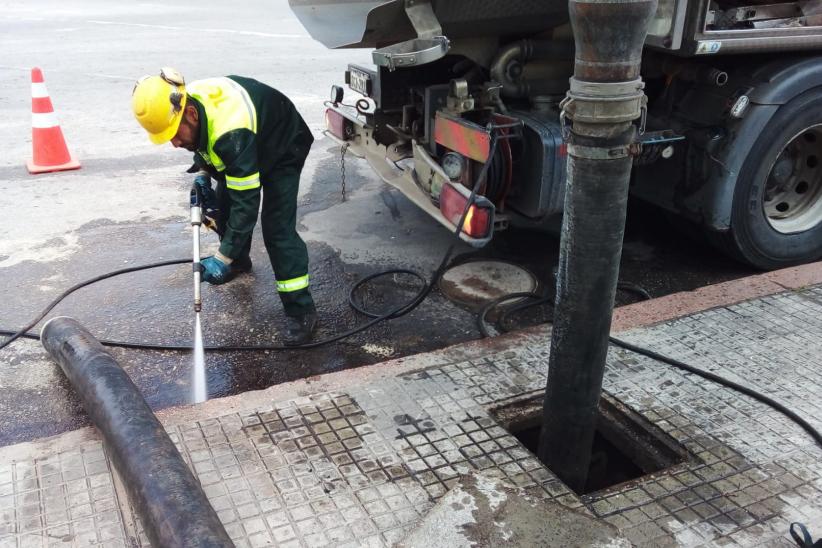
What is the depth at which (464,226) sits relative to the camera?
160 inches

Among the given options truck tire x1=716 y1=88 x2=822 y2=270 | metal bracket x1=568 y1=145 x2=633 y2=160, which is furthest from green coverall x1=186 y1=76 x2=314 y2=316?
truck tire x1=716 y1=88 x2=822 y2=270

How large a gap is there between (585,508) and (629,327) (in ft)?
4.43

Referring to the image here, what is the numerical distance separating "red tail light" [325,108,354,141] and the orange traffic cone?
2512 millimetres

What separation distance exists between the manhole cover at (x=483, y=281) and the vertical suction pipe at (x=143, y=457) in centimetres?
204

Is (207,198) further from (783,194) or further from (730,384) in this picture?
(783,194)

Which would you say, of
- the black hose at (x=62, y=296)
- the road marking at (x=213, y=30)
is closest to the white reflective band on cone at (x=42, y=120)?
the black hose at (x=62, y=296)

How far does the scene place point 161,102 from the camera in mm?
3408

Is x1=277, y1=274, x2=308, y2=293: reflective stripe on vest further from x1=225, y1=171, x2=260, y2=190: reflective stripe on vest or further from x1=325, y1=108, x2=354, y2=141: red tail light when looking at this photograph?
x1=325, y1=108, x2=354, y2=141: red tail light

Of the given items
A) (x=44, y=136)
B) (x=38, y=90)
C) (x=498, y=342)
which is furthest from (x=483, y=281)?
(x=38, y=90)

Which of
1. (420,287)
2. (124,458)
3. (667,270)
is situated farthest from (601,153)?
(667,270)

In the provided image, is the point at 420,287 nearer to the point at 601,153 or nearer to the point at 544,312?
the point at 544,312

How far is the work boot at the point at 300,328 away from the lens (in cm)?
395

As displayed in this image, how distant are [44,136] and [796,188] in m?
5.71

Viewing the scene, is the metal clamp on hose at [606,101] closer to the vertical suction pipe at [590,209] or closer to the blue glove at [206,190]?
the vertical suction pipe at [590,209]
